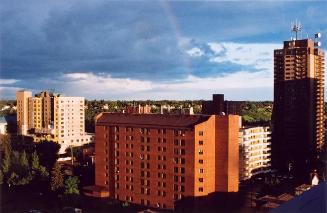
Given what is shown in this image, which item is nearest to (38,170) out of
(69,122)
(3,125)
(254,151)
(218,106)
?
(69,122)

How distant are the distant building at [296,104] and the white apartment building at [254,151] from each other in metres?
3.24

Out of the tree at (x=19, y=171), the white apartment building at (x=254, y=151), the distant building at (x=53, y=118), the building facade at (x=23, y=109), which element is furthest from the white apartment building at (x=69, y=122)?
the white apartment building at (x=254, y=151)

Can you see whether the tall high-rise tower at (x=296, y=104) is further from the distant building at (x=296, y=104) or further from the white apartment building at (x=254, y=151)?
the white apartment building at (x=254, y=151)

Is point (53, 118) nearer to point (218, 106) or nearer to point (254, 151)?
point (218, 106)

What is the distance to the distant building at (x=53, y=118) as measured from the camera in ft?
122

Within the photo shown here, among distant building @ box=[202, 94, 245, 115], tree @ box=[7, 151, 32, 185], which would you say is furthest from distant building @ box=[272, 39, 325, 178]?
tree @ box=[7, 151, 32, 185]

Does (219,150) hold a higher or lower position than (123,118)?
lower

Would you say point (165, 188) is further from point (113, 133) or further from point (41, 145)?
point (41, 145)

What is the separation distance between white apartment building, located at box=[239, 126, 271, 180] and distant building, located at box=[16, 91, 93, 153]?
15842mm

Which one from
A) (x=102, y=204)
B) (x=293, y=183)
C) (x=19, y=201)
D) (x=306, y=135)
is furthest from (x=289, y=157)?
(x=19, y=201)

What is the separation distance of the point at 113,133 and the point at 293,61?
19.5 meters

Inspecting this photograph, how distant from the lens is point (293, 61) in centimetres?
3556

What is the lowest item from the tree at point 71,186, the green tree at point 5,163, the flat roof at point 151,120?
the tree at point 71,186

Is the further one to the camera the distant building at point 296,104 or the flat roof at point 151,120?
the distant building at point 296,104
